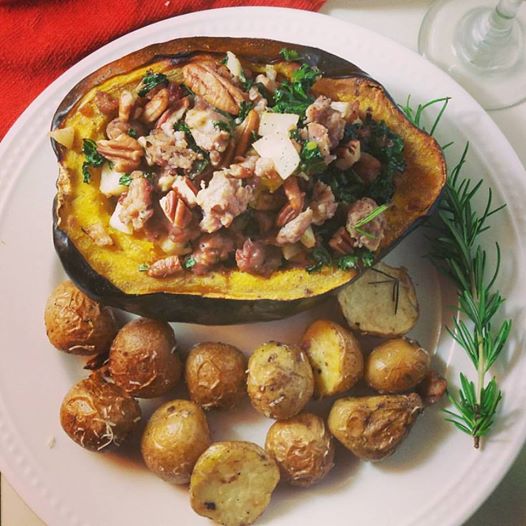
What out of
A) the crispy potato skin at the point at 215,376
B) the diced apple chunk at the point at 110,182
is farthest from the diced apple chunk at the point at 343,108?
the crispy potato skin at the point at 215,376

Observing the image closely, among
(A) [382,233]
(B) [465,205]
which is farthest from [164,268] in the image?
(B) [465,205]

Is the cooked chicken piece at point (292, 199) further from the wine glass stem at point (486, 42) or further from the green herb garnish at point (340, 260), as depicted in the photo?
the wine glass stem at point (486, 42)

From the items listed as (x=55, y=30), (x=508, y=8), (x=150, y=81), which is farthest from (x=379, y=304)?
(x=55, y=30)

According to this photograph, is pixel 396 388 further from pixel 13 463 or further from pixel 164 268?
pixel 13 463

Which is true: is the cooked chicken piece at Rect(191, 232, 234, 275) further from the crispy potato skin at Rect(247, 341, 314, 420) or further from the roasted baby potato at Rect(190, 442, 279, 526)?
the roasted baby potato at Rect(190, 442, 279, 526)

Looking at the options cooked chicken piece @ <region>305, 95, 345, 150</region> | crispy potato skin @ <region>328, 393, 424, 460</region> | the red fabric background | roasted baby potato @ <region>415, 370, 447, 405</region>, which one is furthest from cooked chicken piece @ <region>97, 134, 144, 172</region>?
roasted baby potato @ <region>415, 370, 447, 405</region>
